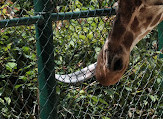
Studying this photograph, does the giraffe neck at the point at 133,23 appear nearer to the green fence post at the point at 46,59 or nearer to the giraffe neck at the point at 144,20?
the giraffe neck at the point at 144,20

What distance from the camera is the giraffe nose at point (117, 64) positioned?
5.70 ft

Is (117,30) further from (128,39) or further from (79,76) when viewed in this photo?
(79,76)

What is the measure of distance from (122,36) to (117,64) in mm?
178

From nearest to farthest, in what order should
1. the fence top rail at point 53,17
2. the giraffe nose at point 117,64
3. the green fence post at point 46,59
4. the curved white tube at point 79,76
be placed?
1. the giraffe nose at point 117,64
2. the fence top rail at point 53,17
3. the green fence post at point 46,59
4. the curved white tube at point 79,76

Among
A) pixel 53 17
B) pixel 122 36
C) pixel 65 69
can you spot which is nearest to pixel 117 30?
pixel 122 36

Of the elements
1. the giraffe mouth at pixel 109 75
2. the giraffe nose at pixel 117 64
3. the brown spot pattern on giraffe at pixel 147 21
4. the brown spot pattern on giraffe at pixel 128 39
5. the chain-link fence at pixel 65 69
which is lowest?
the chain-link fence at pixel 65 69

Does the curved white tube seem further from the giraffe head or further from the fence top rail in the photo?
the giraffe head

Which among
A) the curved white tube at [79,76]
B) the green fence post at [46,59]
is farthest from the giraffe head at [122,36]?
the curved white tube at [79,76]

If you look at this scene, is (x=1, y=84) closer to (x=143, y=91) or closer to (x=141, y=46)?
(x=143, y=91)

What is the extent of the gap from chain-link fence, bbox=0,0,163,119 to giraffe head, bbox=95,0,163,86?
2.49ft

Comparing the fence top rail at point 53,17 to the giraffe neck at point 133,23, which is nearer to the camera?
the giraffe neck at point 133,23

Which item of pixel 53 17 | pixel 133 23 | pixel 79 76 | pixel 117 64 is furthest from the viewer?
pixel 79 76

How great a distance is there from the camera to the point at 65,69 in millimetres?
3469

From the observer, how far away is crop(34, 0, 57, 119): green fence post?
243 centimetres
